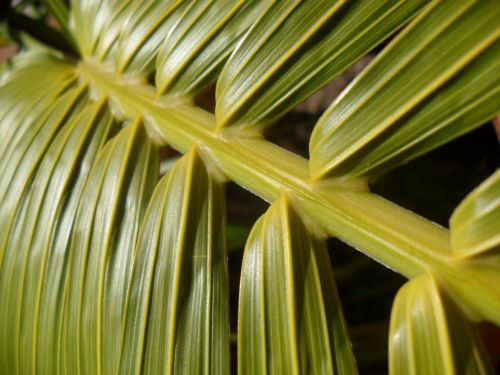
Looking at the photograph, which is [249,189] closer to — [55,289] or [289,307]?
[289,307]

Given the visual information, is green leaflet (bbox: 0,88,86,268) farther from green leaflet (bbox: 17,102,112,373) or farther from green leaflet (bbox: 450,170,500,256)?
green leaflet (bbox: 450,170,500,256)

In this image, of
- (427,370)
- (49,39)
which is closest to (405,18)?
(427,370)

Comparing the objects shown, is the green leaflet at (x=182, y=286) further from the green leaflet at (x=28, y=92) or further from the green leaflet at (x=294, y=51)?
the green leaflet at (x=28, y=92)

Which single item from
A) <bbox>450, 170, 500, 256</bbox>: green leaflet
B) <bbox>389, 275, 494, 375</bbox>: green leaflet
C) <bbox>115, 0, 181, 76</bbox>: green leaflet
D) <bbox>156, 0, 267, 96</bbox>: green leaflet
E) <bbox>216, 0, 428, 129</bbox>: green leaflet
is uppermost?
<bbox>115, 0, 181, 76</bbox>: green leaflet

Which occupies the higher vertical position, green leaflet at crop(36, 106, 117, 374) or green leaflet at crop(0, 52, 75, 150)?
green leaflet at crop(0, 52, 75, 150)

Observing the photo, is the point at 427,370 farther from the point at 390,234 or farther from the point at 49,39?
the point at 49,39

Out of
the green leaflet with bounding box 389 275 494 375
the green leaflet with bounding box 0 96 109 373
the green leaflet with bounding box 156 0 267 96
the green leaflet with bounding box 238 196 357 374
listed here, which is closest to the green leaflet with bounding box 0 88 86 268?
the green leaflet with bounding box 0 96 109 373
